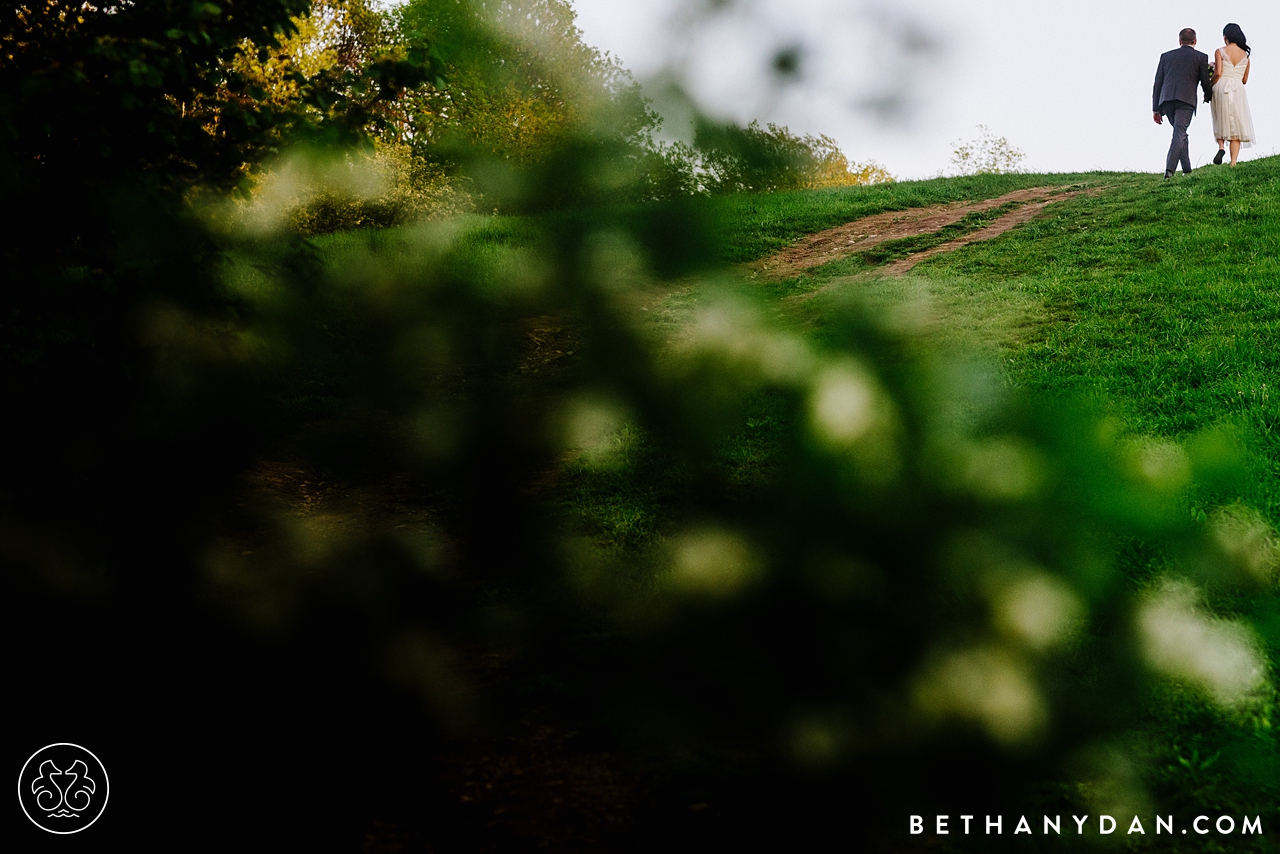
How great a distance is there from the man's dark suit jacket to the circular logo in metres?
11.6

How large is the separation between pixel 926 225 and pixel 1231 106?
12.4 ft

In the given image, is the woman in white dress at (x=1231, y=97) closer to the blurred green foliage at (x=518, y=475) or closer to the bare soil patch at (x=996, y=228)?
the bare soil patch at (x=996, y=228)

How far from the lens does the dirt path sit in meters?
9.80

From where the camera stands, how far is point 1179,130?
1054cm

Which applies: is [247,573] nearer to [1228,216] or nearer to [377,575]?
[377,575]

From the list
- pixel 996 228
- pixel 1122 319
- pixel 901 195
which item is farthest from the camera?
pixel 901 195

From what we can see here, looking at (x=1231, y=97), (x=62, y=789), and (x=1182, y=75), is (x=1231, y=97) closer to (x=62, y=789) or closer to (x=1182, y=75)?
(x=1182, y=75)

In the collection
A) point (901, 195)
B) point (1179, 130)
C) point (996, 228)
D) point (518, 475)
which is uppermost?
point (901, 195)

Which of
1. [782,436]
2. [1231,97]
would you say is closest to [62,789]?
[782,436]

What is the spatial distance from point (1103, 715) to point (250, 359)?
1.96 meters

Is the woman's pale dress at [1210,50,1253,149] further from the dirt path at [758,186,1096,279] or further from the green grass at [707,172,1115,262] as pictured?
the green grass at [707,172,1115,262]

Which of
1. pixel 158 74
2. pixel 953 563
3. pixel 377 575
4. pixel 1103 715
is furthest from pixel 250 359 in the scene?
pixel 1103 715

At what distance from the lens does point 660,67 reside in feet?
2.78

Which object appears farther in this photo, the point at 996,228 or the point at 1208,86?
the point at 996,228
